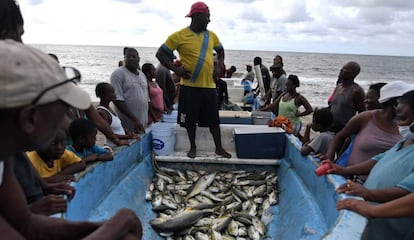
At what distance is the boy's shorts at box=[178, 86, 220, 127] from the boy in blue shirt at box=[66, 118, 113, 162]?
179 cm

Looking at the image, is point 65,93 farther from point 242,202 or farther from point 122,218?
point 242,202

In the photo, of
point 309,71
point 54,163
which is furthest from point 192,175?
point 309,71

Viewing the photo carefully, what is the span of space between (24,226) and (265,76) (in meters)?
10.6

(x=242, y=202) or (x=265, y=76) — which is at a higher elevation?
(x=265, y=76)

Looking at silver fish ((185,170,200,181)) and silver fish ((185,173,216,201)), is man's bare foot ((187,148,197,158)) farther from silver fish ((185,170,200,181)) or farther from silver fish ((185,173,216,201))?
silver fish ((185,173,216,201))

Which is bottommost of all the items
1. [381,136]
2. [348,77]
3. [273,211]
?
[273,211]

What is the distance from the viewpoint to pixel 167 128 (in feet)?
18.1

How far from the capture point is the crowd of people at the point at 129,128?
48.0 inches

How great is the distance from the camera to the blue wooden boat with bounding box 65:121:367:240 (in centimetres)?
315

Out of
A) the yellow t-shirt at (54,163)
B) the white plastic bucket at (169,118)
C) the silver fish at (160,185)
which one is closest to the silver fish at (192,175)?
the silver fish at (160,185)

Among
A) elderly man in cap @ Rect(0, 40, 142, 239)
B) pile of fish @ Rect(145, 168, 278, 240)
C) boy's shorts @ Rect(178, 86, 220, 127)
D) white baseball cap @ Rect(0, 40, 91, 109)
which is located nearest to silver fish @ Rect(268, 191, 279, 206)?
pile of fish @ Rect(145, 168, 278, 240)

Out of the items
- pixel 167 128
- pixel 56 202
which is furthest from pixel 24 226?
pixel 167 128

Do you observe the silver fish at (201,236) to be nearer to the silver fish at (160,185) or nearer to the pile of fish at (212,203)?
the pile of fish at (212,203)

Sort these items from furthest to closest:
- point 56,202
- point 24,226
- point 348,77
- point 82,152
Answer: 1. point 348,77
2. point 82,152
3. point 56,202
4. point 24,226
